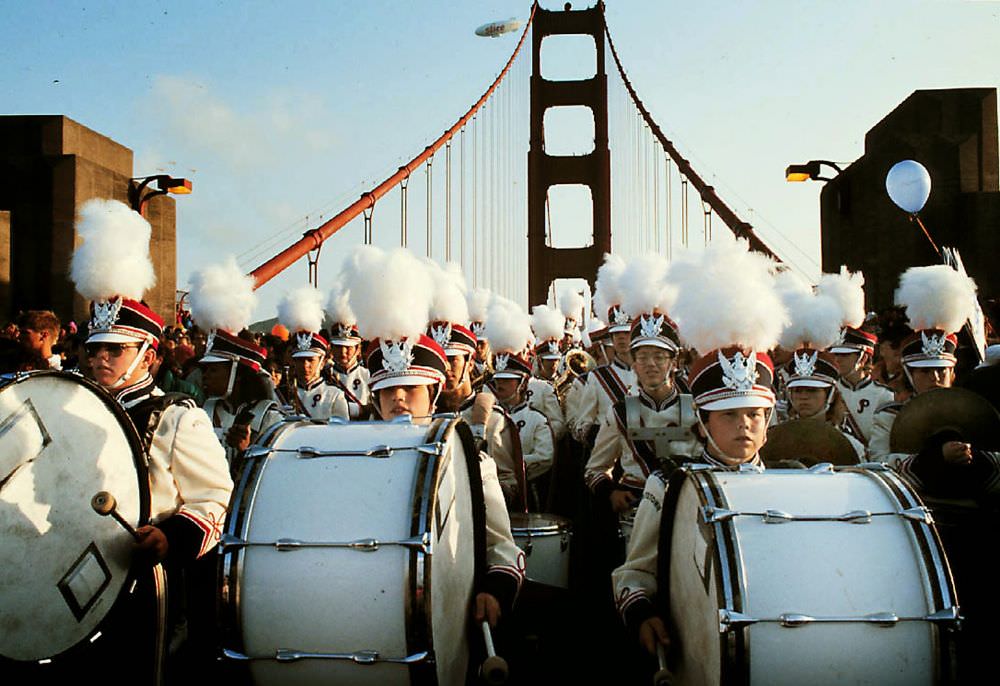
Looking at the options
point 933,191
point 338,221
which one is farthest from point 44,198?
point 933,191

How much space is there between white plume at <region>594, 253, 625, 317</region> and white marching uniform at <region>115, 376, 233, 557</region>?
476cm

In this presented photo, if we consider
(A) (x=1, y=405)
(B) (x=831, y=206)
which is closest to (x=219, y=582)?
(A) (x=1, y=405)

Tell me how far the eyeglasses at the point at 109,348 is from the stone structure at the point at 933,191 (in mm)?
12761

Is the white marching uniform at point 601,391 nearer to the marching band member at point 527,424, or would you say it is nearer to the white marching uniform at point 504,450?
the marching band member at point 527,424

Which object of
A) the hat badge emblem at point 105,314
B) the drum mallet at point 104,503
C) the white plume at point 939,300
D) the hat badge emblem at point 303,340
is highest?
the white plume at point 939,300

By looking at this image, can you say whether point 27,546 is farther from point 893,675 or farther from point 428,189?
point 428,189

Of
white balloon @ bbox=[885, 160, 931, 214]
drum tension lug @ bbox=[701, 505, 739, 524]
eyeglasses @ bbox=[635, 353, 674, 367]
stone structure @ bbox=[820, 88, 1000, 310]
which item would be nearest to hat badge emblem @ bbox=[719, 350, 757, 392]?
drum tension lug @ bbox=[701, 505, 739, 524]

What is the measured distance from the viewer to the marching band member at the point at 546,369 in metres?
7.66

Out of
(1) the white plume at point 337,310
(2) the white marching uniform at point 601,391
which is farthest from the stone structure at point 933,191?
(1) the white plume at point 337,310

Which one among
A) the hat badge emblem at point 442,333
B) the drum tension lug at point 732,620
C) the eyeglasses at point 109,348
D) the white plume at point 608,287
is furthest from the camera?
the white plume at point 608,287

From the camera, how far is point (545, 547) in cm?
437

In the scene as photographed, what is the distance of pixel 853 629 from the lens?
6.76ft

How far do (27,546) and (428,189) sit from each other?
27.3 meters

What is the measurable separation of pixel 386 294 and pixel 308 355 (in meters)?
3.92
